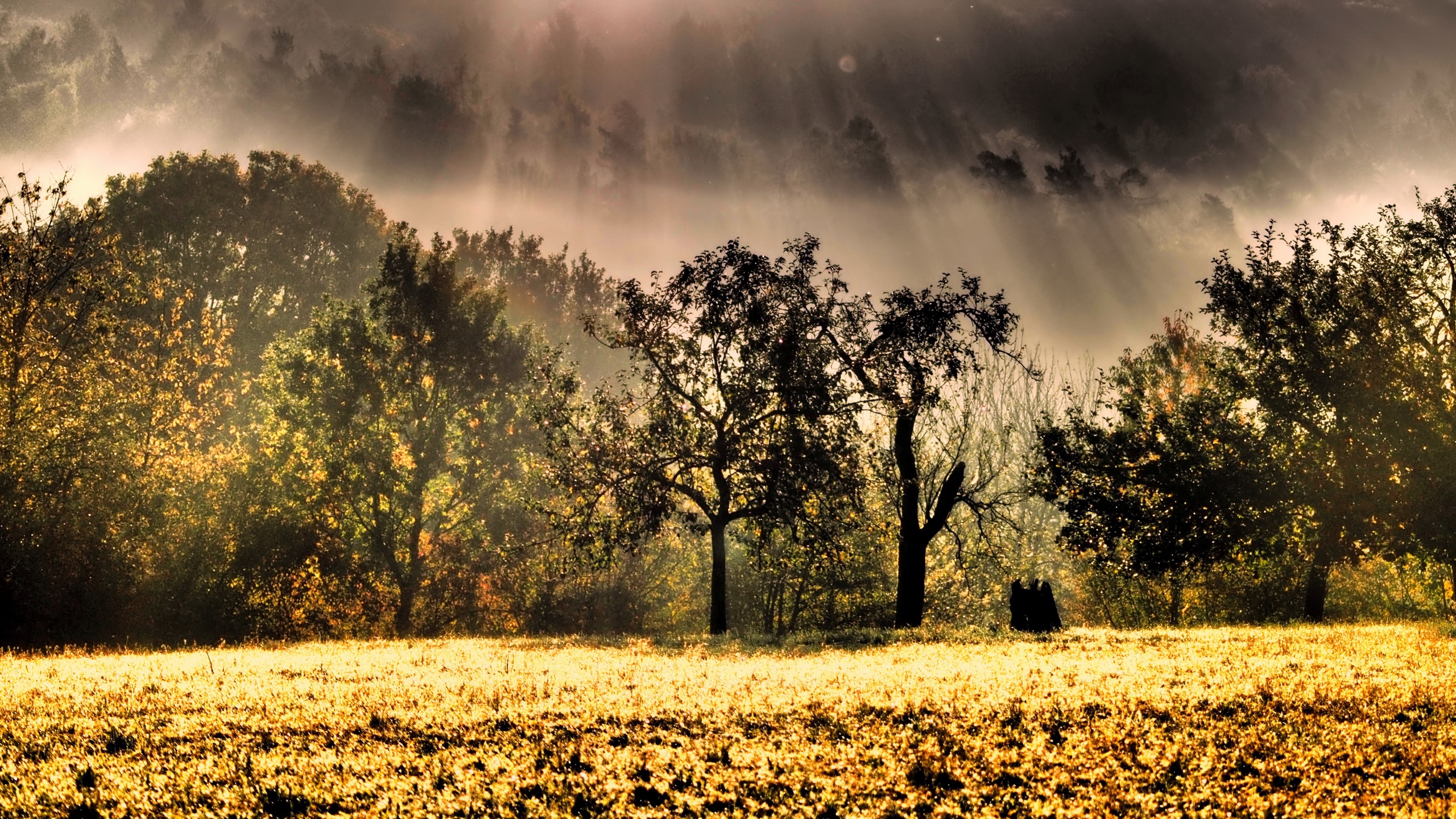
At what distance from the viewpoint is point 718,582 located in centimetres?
2858

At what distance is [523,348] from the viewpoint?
45.4m

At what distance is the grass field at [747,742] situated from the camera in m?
7.91

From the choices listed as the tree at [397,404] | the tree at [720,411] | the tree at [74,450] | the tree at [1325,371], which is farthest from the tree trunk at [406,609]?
the tree at [1325,371]

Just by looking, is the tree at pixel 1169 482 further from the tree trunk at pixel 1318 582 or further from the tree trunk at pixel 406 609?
the tree trunk at pixel 406 609

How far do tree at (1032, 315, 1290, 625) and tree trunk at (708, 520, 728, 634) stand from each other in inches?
417

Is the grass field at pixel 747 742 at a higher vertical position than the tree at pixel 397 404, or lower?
lower

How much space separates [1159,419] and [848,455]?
31.9ft

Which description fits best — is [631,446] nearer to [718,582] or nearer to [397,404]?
[718,582]

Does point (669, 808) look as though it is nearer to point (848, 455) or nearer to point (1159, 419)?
point (848, 455)

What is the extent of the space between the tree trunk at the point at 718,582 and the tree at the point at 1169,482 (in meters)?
10.6

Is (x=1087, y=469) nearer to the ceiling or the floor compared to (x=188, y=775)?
nearer to the ceiling

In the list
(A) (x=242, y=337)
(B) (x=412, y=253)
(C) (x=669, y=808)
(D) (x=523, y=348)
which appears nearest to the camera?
(C) (x=669, y=808)

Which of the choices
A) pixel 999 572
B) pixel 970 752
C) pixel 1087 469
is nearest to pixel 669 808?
pixel 970 752

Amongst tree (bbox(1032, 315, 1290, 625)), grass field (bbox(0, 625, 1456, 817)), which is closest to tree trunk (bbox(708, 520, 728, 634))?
tree (bbox(1032, 315, 1290, 625))
